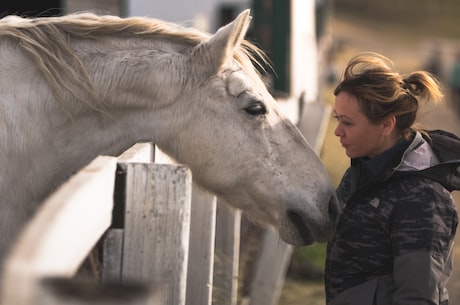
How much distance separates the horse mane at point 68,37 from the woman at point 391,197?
0.57 m

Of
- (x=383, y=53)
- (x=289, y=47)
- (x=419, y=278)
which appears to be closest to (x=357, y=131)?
(x=419, y=278)

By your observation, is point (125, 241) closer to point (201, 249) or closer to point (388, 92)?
point (201, 249)

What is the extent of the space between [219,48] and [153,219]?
41.2 inches

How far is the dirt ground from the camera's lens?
6082mm

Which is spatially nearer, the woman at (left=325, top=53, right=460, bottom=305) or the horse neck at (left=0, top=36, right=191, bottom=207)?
the woman at (left=325, top=53, right=460, bottom=305)

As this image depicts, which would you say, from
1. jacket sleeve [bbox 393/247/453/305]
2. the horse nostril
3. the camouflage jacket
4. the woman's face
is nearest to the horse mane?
the woman's face

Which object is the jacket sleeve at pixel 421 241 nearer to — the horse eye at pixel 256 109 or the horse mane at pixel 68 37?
the horse eye at pixel 256 109

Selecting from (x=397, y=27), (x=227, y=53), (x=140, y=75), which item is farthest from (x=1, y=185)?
(x=397, y=27)

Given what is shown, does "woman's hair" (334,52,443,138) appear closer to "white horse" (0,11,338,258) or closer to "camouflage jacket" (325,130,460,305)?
"camouflage jacket" (325,130,460,305)

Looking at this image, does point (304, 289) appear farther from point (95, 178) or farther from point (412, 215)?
point (95, 178)

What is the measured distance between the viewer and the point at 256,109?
10.1ft

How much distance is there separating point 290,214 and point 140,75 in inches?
29.8

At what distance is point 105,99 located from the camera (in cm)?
305

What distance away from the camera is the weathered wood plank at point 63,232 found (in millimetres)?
1187
